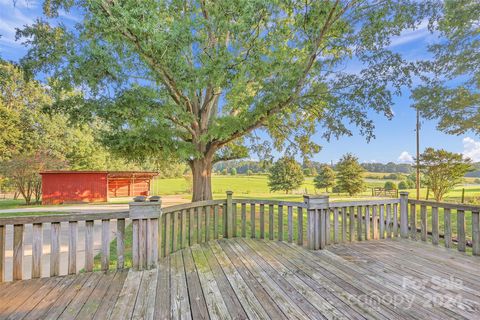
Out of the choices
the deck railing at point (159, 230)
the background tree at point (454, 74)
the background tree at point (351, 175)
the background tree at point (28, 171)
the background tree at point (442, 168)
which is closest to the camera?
the deck railing at point (159, 230)

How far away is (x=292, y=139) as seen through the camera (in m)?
9.91

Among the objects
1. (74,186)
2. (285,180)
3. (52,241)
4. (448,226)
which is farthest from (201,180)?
(285,180)

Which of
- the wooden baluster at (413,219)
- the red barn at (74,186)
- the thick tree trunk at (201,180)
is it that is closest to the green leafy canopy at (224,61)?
the thick tree trunk at (201,180)

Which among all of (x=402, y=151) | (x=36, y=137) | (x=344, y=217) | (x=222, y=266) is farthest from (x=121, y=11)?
(x=402, y=151)

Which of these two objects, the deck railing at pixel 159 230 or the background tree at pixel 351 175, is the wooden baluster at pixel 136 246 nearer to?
the deck railing at pixel 159 230

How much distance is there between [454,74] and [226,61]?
7.10 m

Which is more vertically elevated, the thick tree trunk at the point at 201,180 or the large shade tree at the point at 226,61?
the large shade tree at the point at 226,61

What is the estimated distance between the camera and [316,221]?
13.6 feet

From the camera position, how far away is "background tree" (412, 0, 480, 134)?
645 centimetres

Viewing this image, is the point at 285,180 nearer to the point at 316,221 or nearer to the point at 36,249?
the point at 316,221

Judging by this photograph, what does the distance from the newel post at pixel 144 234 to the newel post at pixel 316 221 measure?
8.23 ft

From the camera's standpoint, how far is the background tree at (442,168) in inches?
593

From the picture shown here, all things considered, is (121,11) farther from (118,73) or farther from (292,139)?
(292,139)

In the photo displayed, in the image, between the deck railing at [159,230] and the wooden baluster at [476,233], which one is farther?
the wooden baluster at [476,233]
